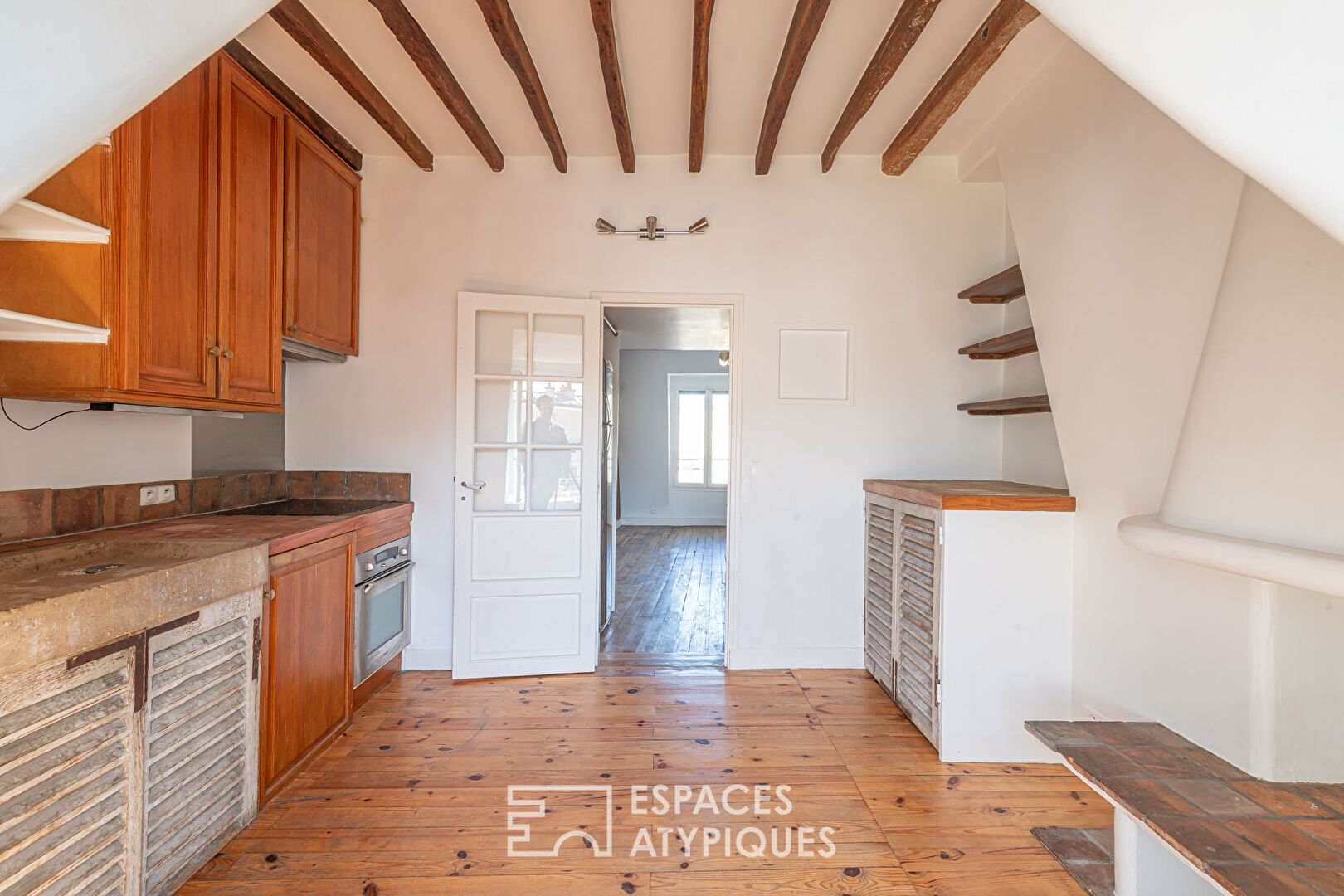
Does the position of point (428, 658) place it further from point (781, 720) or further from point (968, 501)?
point (968, 501)

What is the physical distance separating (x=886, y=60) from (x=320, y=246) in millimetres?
2631

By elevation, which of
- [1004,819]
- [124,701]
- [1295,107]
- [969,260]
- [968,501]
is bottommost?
[1004,819]

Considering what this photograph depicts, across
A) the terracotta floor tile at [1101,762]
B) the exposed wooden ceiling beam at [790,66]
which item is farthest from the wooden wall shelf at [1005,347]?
the terracotta floor tile at [1101,762]

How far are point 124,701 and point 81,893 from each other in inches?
15.4

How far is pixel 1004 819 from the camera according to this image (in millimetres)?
2109

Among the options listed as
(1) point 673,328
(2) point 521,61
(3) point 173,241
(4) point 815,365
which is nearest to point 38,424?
(3) point 173,241

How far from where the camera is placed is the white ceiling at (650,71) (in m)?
2.30

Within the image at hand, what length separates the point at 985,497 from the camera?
8.16 feet

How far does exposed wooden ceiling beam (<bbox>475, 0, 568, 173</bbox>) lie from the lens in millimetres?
2139

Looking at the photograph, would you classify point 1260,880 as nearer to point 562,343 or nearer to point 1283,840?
point 1283,840

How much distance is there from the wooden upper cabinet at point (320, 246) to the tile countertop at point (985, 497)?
2.83 metres

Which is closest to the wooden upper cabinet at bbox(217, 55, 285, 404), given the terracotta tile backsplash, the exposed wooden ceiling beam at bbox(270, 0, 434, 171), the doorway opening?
the exposed wooden ceiling beam at bbox(270, 0, 434, 171)

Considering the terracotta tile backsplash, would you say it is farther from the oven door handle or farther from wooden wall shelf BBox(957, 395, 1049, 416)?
wooden wall shelf BBox(957, 395, 1049, 416)

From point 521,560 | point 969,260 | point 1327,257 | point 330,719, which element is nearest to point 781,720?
point 521,560
